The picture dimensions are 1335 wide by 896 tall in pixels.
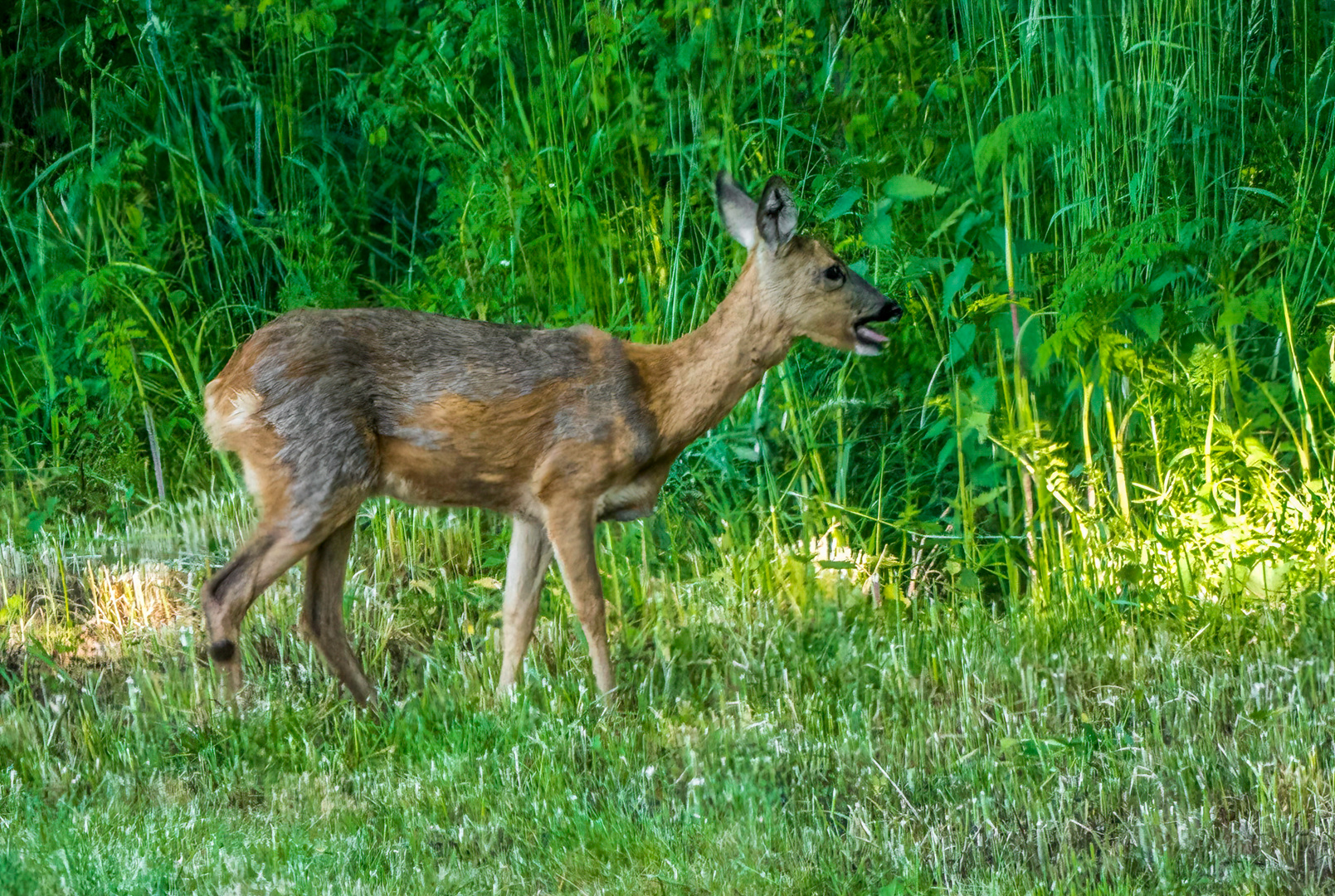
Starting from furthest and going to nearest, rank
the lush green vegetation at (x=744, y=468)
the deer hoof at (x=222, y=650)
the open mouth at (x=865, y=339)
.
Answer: the open mouth at (x=865, y=339), the deer hoof at (x=222, y=650), the lush green vegetation at (x=744, y=468)

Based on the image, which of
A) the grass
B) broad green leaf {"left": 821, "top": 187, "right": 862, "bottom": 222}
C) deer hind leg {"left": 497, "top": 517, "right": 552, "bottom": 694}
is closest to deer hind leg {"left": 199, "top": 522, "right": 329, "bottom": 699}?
the grass

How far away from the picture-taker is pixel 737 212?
620 centimetres

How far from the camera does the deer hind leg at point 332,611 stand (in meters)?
6.04

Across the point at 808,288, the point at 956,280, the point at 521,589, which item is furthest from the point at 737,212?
the point at 521,589

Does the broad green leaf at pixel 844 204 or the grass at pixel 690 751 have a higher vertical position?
the broad green leaf at pixel 844 204

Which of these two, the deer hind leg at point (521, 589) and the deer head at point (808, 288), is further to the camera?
the deer hind leg at point (521, 589)

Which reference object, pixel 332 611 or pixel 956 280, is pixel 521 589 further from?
pixel 956 280

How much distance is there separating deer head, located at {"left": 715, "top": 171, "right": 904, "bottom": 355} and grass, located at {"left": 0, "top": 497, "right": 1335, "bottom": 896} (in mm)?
904

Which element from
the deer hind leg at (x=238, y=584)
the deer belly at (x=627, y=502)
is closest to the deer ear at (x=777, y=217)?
the deer belly at (x=627, y=502)

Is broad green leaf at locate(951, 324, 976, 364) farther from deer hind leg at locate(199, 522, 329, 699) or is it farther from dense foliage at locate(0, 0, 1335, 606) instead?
deer hind leg at locate(199, 522, 329, 699)

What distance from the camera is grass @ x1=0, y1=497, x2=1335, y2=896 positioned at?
4398 mm

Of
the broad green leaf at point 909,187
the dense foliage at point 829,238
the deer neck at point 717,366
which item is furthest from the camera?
the broad green leaf at point 909,187

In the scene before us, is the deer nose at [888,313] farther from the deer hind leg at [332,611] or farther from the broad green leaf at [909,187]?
the deer hind leg at [332,611]

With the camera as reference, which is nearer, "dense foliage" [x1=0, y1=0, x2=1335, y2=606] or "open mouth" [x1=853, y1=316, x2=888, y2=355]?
"open mouth" [x1=853, y1=316, x2=888, y2=355]
